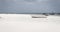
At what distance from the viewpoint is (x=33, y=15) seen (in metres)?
1.21

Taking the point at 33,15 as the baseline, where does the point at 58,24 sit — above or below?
below

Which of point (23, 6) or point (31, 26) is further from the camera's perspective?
point (23, 6)

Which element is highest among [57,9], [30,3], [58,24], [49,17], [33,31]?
[30,3]

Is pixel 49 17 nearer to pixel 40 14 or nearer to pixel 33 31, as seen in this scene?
pixel 40 14

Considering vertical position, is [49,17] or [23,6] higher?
[23,6]

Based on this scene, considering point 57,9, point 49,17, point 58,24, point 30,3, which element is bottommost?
point 58,24

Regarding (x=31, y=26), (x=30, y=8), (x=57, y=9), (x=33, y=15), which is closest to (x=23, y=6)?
(x=30, y=8)

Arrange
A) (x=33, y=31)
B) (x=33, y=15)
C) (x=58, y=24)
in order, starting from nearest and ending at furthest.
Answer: (x=33, y=31) → (x=58, y=24) → (x=33, y=15)

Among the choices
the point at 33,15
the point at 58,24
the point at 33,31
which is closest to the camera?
the point at 33,31

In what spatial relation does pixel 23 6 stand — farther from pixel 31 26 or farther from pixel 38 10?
pixel 31 26

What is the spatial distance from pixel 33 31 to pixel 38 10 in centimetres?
42

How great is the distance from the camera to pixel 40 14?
123 cm

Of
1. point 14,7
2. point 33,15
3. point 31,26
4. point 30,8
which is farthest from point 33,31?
point 14,7

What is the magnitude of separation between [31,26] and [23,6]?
0.40 m
